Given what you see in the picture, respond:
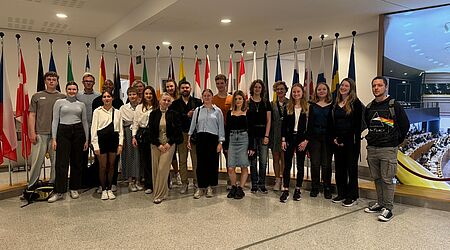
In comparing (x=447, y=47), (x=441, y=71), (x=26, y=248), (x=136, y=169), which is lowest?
(x=26, y=248)

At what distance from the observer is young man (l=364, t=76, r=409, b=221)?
3.74 meters

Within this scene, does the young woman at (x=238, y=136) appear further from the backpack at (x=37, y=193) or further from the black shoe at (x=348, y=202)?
the backpack at (x=37, y=193)

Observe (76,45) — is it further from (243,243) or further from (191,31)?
(243,243)

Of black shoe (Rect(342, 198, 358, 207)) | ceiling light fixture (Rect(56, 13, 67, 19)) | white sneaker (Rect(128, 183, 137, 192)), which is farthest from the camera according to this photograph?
ceiling light fixture (Rect(56, 13, 67, 19))

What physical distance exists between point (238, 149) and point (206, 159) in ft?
1.44

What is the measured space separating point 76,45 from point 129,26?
2479 mm

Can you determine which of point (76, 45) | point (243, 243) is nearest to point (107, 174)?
point (243, 243)

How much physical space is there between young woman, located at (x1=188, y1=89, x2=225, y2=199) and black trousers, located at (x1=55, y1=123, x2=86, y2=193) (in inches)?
56.1

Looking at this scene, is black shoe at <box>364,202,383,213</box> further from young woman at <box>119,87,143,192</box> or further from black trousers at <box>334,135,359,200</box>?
young woman at <box>119,87,143,192</box>

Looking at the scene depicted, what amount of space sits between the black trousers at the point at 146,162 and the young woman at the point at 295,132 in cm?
184

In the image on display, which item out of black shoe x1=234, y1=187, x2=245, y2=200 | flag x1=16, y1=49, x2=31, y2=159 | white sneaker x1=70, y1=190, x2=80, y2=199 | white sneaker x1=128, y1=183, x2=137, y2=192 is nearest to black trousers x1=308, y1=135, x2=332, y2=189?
black shoe x1=234, y1=187, x2=245, y2=200

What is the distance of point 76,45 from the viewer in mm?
7969

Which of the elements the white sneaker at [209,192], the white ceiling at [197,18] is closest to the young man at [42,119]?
the white ceiling at [197,18]

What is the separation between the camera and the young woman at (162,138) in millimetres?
4359
